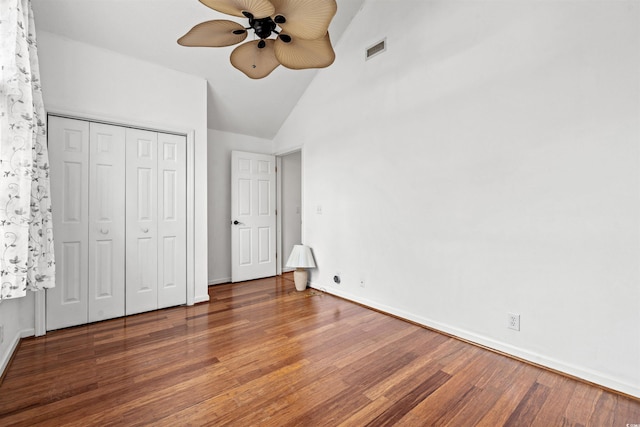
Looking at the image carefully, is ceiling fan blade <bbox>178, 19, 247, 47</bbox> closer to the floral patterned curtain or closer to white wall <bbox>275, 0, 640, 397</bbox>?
the floral patterned curtain

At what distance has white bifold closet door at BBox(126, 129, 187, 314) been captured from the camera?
319 cm

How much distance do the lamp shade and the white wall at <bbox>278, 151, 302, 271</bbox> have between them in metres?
0.95

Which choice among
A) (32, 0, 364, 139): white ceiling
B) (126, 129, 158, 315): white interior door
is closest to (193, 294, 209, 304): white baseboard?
(126, 129, 158, 315): white interior door

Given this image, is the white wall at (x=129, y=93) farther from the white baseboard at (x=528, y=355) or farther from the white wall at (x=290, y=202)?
the white baseboard at (x=528, y=355)

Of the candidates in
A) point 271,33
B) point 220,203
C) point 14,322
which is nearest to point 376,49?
point 271,33

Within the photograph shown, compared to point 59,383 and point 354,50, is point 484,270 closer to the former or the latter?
point 354,50

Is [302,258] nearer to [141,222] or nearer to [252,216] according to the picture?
[252,216]

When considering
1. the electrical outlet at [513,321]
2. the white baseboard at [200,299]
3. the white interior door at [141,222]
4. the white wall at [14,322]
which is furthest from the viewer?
the white baseboard at [200,299]

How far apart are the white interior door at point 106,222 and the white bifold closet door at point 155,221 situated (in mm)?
73

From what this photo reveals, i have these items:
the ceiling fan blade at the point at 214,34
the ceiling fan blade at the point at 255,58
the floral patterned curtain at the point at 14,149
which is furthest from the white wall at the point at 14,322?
the ceiling fan blade at the point at 255,58

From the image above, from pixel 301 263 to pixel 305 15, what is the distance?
3.04 meters

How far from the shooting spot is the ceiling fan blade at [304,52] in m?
2.02

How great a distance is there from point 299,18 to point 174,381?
2.42m

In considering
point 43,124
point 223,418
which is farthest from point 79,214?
point 223,418
